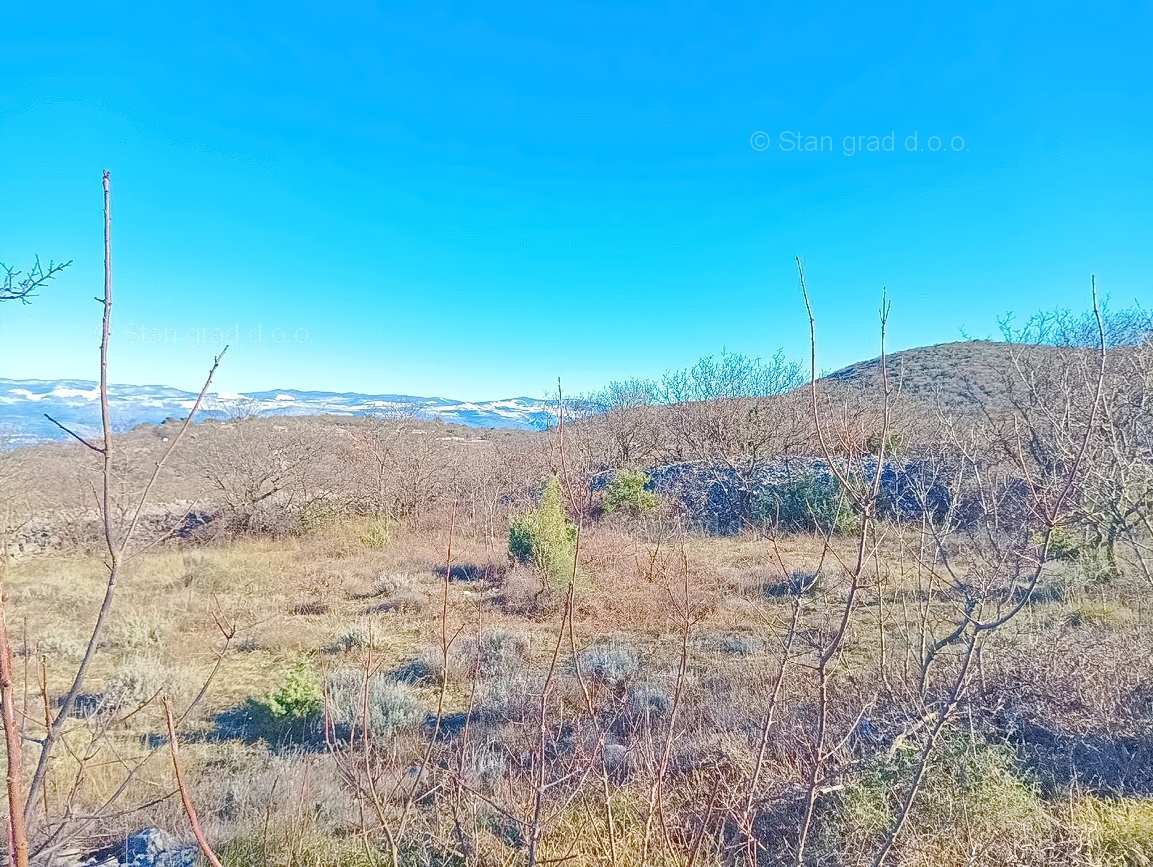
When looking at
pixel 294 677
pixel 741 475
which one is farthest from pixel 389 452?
pixel 294 677

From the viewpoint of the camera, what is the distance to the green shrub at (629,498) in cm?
1180

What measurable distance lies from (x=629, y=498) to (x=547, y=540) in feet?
15.5

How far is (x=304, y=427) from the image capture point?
531 inches

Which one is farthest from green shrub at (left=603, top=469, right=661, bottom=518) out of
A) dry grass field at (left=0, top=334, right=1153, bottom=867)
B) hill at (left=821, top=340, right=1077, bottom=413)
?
hill at (left=821, top=340, right=1077, bottom=413)

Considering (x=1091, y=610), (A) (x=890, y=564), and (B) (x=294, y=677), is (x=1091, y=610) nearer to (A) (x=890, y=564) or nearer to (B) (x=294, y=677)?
(A) (x=890, y=564)

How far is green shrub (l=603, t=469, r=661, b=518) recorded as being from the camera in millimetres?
11797

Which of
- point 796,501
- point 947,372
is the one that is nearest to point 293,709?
point 796,501

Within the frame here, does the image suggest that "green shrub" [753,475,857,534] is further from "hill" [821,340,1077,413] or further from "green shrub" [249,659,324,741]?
"hill" [821,340,1077,413]

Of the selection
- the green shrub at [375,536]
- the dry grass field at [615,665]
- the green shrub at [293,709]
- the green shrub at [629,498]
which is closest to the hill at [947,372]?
the green shrub at [629,498]

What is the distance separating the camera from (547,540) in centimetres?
738

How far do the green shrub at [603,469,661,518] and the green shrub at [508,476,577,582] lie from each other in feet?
12.2

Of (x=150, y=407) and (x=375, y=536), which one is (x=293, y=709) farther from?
(x=375, y=536)

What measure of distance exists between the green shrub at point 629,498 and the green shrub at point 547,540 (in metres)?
3.73

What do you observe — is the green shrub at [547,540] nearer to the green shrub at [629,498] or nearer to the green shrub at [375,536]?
the green shrub at [375,536]
